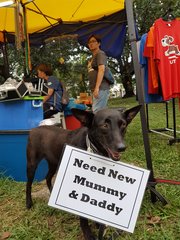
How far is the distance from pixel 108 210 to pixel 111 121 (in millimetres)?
592

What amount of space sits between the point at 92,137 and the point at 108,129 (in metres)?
0.18

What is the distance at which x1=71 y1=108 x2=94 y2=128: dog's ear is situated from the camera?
2044 millimetres

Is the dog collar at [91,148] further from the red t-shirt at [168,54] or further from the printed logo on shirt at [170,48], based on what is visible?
the printed logo on shirt at [170,48]

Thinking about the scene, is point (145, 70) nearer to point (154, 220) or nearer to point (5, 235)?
point (154, 220)

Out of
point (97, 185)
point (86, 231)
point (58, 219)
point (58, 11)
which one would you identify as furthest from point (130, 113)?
point (58, 11)

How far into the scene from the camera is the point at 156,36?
4.00 meters

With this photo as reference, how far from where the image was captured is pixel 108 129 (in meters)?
1.94

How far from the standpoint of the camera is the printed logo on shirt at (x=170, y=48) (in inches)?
159

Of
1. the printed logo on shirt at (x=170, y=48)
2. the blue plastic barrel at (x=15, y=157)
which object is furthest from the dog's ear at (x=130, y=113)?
the printed logo on shirt at (x=170, y=48)

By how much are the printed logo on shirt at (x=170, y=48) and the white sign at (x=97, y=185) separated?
2490 millimetres

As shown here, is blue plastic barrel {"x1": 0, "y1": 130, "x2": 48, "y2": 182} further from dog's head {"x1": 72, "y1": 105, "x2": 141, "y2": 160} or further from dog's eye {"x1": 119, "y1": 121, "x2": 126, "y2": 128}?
dog's eye {"x1": 119, "y1": 121, "x2": 126, "y2": 128}

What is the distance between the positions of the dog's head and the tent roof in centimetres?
489

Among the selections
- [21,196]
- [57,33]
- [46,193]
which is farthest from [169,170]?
[57,33]

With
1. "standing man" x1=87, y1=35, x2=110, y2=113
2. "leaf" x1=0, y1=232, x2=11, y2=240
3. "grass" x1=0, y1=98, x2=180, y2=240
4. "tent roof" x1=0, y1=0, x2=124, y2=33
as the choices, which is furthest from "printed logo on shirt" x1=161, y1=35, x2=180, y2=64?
"leaf" x1=0, y1=232, x2=11, y2=240
